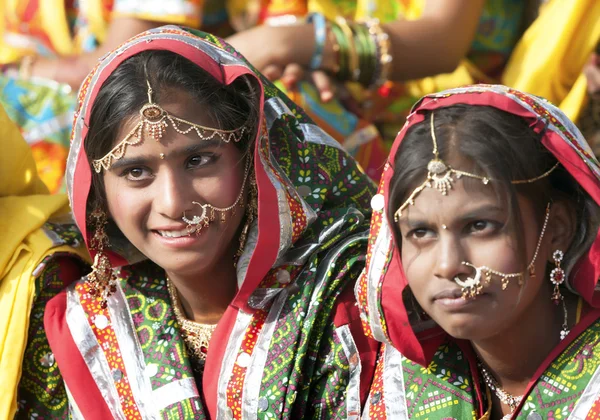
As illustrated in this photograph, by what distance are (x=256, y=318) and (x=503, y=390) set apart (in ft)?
2.23

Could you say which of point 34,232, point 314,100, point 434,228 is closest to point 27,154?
point 34,232

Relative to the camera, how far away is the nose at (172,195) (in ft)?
8.76

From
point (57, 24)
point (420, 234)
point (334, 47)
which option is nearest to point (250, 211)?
point (420, 234)

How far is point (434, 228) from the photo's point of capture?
2.33 meters

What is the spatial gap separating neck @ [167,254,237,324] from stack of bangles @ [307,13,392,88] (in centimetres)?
109

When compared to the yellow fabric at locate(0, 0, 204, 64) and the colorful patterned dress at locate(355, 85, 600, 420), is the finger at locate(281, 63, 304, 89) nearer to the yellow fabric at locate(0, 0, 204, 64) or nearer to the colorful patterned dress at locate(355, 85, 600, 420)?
the yellow fabric at locate(0, 0, 204, 64)

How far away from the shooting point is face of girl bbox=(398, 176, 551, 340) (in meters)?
2.28

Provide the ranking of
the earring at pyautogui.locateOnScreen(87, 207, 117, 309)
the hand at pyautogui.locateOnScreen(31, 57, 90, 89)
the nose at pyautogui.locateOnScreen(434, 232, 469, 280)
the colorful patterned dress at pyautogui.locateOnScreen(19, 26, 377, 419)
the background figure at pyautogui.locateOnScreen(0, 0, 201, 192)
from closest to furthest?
the nose at pyautogui.locateOnScreen(434, 232, 469, 280), the colorful patterned dress at pyautogui.locateOnScreen(19, 26, 377, 419), the earring at pyautogui.locateOnScreen(87, 207, 117, 309), the background figure at pyautogui.locateOnScreen(0, 0, 201, 192), the hand at pyautogui.locateOnScreen(31, 57, 90, 89)

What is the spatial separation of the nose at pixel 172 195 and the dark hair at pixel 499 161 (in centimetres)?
55

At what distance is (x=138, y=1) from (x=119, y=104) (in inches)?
55.6

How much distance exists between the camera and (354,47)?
12.5ft

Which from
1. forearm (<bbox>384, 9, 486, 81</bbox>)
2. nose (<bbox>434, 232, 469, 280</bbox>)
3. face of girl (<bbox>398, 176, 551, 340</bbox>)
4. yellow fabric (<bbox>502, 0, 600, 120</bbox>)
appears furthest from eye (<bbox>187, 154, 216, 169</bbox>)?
yellow fabric (<bbox>502, 0, 600, 120</bbox>)

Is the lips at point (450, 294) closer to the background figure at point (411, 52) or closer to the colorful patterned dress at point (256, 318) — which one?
the colorful patterned dress at point (256, 318)

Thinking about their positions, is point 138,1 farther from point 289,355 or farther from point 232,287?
point 289,355
